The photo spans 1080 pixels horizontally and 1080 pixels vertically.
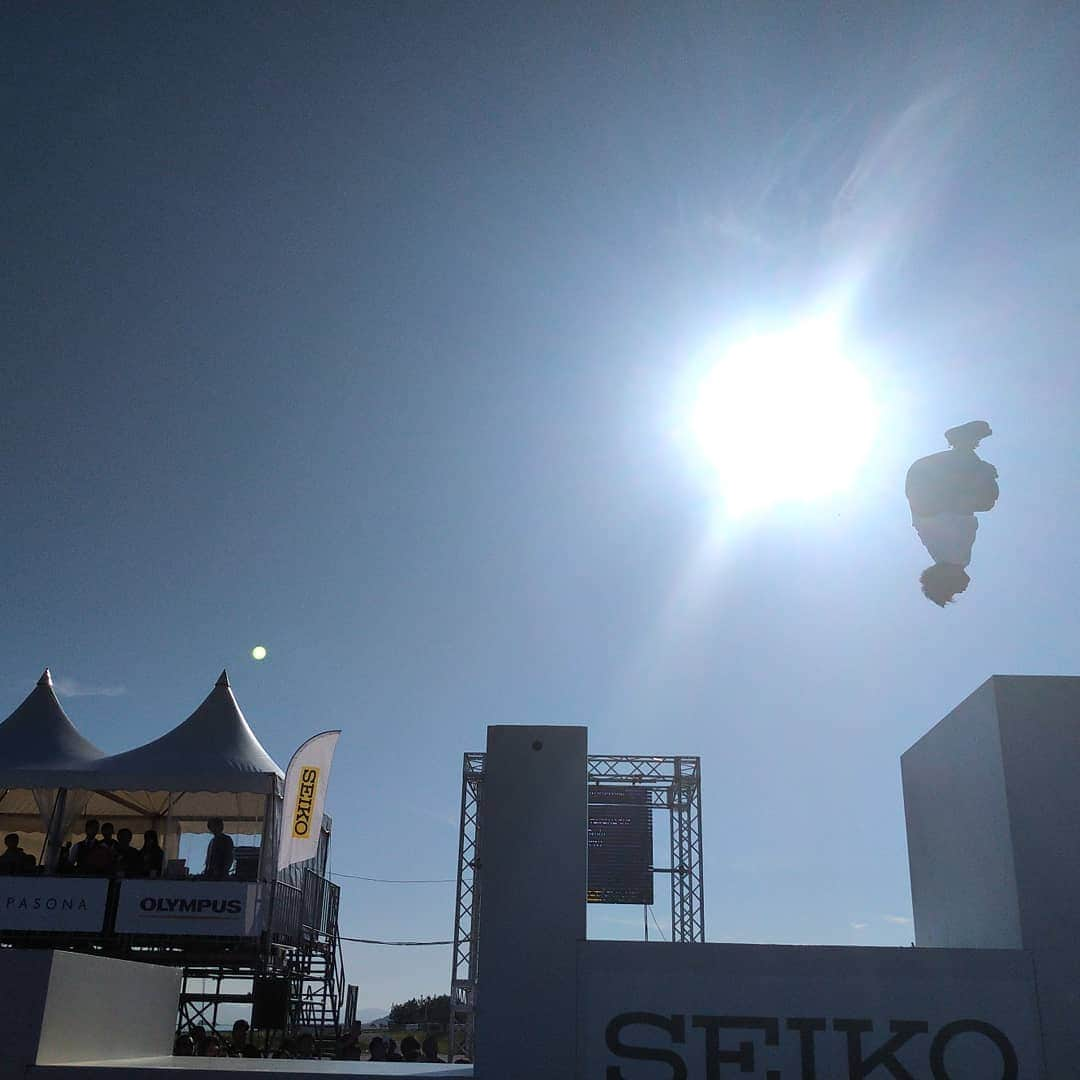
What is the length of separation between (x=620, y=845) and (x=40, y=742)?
35.3ft

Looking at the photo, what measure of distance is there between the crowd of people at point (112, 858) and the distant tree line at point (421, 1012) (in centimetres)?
1076

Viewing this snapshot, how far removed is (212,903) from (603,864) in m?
8.45

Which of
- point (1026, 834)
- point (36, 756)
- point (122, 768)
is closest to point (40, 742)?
point (36, 756)

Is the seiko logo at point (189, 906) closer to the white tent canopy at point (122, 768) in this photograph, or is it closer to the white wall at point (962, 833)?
the white tent canopy at point (122, 768)

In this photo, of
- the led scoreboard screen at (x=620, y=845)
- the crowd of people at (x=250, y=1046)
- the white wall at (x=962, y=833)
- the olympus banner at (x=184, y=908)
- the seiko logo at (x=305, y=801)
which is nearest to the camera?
the white wall at (x=962, y=833)

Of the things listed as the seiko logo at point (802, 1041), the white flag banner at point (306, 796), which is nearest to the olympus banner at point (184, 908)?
the white flag banner at point (306, 796)

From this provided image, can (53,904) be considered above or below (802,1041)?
above

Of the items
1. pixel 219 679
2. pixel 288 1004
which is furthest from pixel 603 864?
pixel 219 679

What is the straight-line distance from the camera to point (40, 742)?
54.2ft

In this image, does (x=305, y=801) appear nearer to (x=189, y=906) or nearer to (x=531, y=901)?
(x=189, y=906)

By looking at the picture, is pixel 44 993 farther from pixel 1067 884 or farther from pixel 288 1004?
pixel 288 1004

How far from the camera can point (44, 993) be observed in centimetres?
654


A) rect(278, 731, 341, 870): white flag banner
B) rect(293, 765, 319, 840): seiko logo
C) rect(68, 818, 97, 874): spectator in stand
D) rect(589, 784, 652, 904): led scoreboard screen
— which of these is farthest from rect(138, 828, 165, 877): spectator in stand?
rect(589, 784, 652, 904): led scoreboard screen

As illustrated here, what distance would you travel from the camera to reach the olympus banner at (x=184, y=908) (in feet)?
48.0
